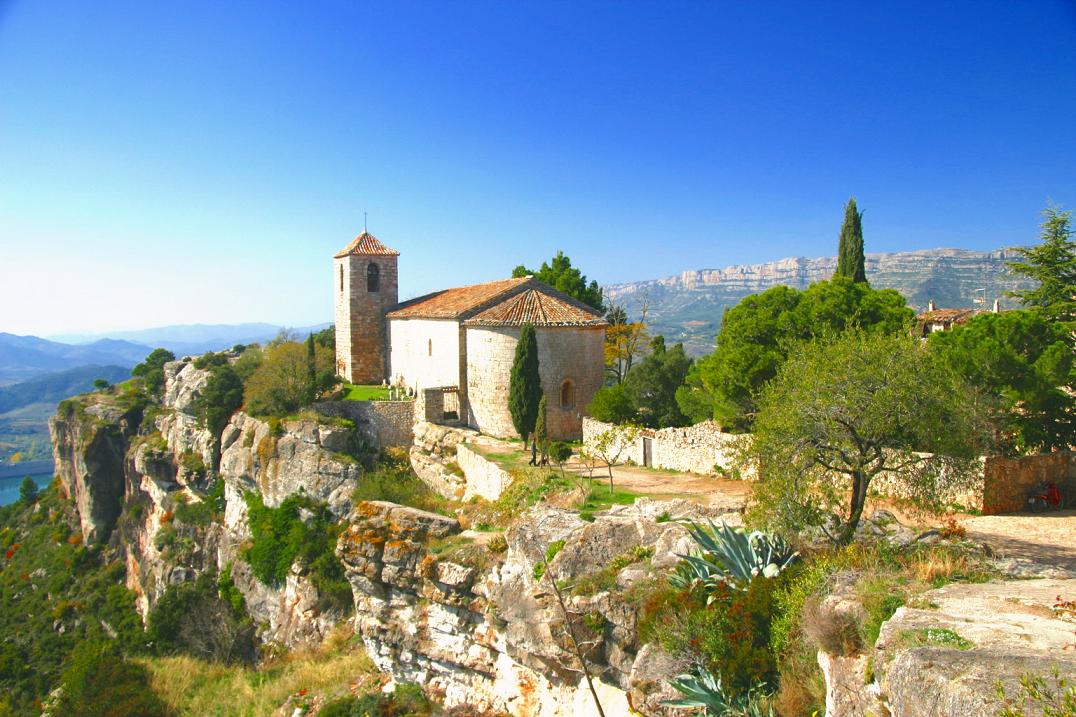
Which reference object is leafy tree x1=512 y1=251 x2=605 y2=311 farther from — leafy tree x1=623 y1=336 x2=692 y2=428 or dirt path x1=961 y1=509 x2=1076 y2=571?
dirt path x1=961 y1=509 x2=1076 y2=571

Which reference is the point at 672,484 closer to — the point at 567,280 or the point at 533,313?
the point at 533,313

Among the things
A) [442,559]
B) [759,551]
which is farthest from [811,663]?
[442,559]

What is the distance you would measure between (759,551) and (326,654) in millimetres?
15827

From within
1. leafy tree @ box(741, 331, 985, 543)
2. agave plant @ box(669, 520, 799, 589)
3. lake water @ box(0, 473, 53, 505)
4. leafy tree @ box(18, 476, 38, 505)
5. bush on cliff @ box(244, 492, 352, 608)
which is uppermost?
leafy tree @ box(741, 331, 985, 543)

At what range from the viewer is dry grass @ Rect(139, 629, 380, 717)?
18.4 metres

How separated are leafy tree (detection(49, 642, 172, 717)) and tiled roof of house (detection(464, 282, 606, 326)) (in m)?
17.4

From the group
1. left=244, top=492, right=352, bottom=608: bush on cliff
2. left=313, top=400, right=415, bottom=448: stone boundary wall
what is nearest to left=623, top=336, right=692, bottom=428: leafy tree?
left=313, top=400, right=415, bottom=448: stone boundary wall

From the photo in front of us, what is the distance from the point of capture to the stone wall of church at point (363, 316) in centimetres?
3553

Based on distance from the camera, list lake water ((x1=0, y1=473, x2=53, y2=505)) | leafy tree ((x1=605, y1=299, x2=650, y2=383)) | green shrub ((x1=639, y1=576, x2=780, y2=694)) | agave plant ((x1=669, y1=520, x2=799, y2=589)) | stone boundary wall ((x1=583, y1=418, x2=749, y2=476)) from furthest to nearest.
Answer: lake water ((x1=0, y1=473, x2=53, y2=505)), leafy tree ((x1=605, y1=299, x2=650, y2=383)), stone boundary wall ((x1=583, y1=418, x2=749, y2=476)), agave plant ((x1=669, y1=520, x2=799, y2=589)), green shrub ((x1=639, y1=576, x2=780, y2=694))

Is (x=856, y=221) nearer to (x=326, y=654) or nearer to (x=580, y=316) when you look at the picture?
(x=580, y=316)

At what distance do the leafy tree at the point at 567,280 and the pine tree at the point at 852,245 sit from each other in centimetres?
1385

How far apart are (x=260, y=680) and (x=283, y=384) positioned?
12.7m

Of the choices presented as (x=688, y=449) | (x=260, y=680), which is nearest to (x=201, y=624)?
(x=260, y=680)

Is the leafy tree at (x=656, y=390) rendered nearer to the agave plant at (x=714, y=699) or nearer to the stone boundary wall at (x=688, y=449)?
the stone boundary wall at (x=688, y=449)
